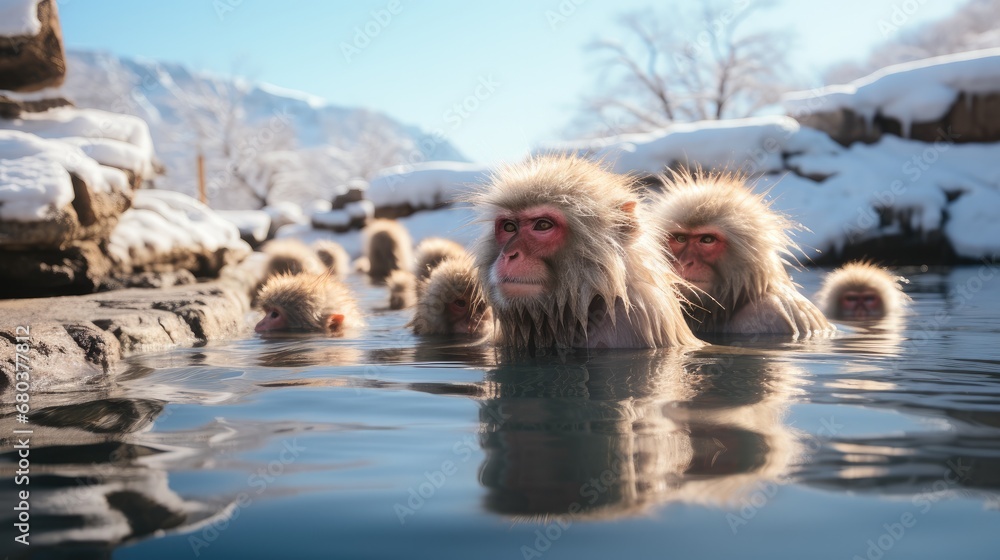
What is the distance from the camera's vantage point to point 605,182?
11.9 feet

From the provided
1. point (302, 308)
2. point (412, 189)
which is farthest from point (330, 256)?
point (412, 189)

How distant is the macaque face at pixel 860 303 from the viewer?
6262mm

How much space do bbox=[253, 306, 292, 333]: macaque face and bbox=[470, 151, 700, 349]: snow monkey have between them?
2150 millimetres

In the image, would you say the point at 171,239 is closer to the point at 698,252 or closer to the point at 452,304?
the point at 452,304

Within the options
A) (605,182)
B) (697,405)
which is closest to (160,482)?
(697,405)

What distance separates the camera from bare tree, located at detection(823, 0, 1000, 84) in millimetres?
34625

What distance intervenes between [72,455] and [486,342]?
99.2 inches

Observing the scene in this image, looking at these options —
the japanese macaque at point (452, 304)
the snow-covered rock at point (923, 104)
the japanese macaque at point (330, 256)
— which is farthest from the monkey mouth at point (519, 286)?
the snow-covered rock at point (923, 104)

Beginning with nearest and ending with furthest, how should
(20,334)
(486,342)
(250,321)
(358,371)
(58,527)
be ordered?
1. (58,527)
2. (20,334)
3. (358,371)
4. (486,342)
5. (250,321)

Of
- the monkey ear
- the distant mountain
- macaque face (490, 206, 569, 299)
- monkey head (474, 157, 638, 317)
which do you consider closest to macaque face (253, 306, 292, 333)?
the monkey ear

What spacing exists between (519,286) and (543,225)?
0.31 metres

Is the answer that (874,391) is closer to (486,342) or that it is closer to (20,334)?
(486,342)

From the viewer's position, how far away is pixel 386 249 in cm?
1073

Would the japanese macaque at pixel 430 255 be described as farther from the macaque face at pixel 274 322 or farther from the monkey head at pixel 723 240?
the monkey head at pixel 723 240
